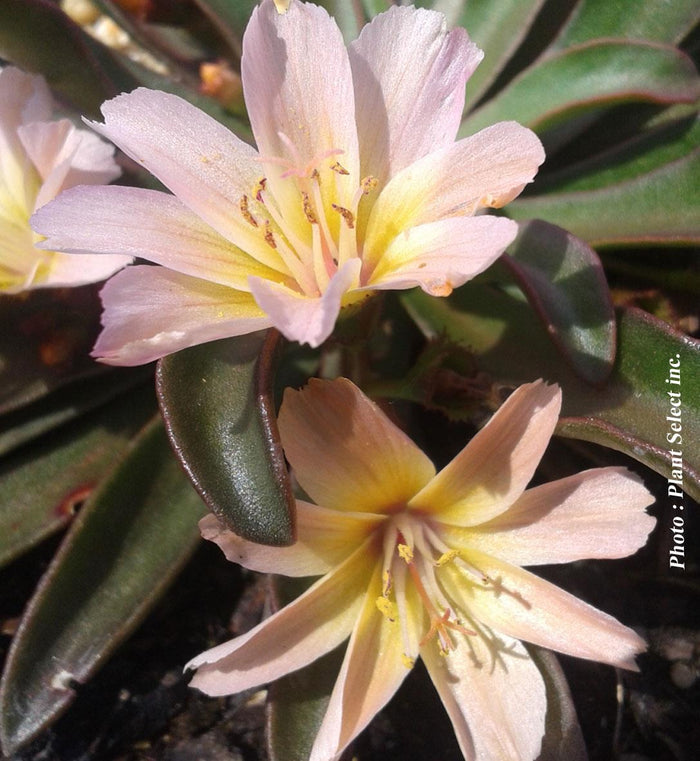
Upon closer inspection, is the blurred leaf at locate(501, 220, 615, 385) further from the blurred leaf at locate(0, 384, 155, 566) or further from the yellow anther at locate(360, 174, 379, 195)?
the blurred leaf at locate(0, 384, 155, 566)

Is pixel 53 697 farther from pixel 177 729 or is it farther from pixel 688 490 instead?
pixel 688 490

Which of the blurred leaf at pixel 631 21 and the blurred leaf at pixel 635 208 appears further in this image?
the blurred leaf at pixel 631 21

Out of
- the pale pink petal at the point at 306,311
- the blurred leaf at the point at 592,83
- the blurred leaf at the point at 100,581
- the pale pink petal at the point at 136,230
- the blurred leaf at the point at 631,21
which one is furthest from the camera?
the blurred leaf at the point at 631,21

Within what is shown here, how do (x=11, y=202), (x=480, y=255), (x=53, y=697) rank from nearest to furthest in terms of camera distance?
1. (x=480, y=255)
2. (x=53, y=697)
3. (x=11, y=202)

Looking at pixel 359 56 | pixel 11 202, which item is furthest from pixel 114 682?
pixel 359 56

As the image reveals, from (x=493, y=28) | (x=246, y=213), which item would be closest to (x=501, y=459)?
(x=246, y=213)

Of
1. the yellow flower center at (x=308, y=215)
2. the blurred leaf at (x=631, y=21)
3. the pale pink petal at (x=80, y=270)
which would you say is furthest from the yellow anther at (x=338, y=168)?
the blurred leaf at (x=631, y=21)

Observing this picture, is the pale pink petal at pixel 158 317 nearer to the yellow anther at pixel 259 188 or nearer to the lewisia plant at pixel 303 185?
the lewisia plant at pixel 303 185
